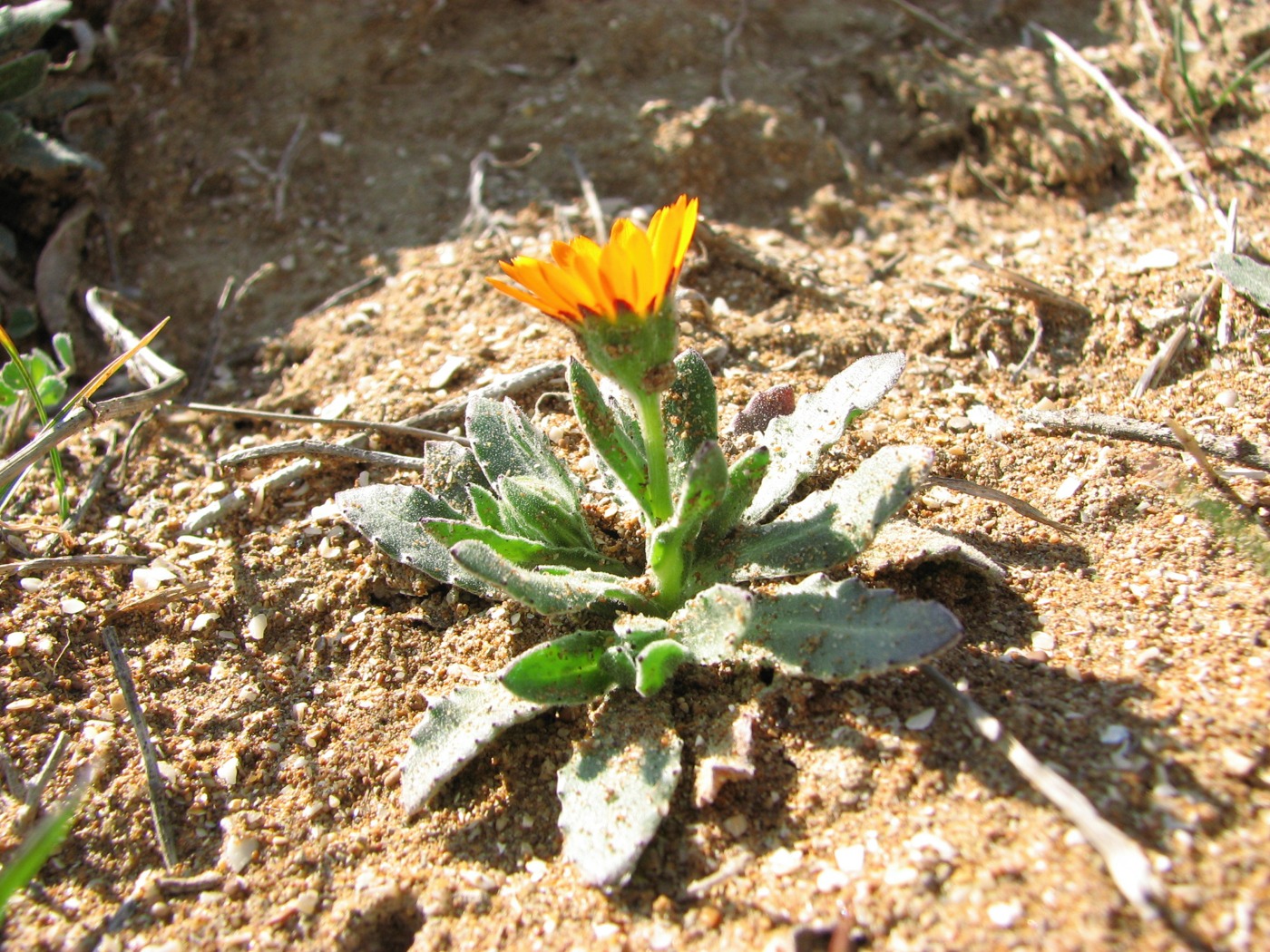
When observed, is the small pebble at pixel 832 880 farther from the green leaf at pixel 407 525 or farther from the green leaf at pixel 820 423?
the green leaf at pixel 407 525

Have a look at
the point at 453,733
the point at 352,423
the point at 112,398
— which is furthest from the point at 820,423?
the point at 112,398

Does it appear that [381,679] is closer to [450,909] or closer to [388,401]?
[450,909]

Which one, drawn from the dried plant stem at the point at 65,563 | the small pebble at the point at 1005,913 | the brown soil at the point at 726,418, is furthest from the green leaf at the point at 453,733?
the dried plant stem at the point at 65,563

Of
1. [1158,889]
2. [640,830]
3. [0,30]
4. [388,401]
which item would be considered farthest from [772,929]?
[0,30]

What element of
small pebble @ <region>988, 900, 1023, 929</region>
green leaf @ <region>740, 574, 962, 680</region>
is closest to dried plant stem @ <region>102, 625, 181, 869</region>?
green leaf @ <region>740, 574, 962, 680</region>

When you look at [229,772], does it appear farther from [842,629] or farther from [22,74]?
[22,74]

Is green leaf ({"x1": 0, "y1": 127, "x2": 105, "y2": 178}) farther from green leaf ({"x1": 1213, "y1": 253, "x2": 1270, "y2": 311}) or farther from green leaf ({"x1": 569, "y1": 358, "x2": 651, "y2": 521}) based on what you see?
green leaf ({"x1": 1213, "y1": 253, "x2": 1270, "y2": 311})
